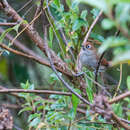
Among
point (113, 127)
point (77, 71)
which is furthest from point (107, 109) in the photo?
point (77, 71)

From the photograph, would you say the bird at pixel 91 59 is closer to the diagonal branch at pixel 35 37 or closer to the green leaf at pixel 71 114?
the diagonal branch at pixel 35 37

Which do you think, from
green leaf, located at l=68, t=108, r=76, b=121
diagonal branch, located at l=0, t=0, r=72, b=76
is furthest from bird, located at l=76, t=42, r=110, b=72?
green leaf, located at l=68, t=108, r=76, b=121

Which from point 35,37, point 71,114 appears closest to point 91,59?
point 35,37

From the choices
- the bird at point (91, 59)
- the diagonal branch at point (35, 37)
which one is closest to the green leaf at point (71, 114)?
the diagonal branch at point (35, 37)

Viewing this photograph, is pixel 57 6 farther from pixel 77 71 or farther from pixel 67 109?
pixel 67 109

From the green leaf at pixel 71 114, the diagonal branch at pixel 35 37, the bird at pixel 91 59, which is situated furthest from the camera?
the bird at pixel 91 59

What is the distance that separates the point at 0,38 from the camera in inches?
62.1

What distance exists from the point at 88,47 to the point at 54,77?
1.58 meters

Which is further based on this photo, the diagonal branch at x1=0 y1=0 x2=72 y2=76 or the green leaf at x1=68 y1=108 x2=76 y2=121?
the diagonal branch at x1=0 y1=0 x2=72 y2=76

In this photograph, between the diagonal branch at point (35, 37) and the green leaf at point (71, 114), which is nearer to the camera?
the green leaf at point (71, 114)

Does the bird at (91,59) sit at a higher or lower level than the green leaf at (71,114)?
higher

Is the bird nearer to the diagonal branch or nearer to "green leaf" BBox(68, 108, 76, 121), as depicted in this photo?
the diagonal branch

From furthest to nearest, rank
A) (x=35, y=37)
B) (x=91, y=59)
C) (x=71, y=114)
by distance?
(x=91, y=59), (x=35, y=37), (x=71, y=114)

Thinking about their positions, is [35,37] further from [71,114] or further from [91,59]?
[91,59]
